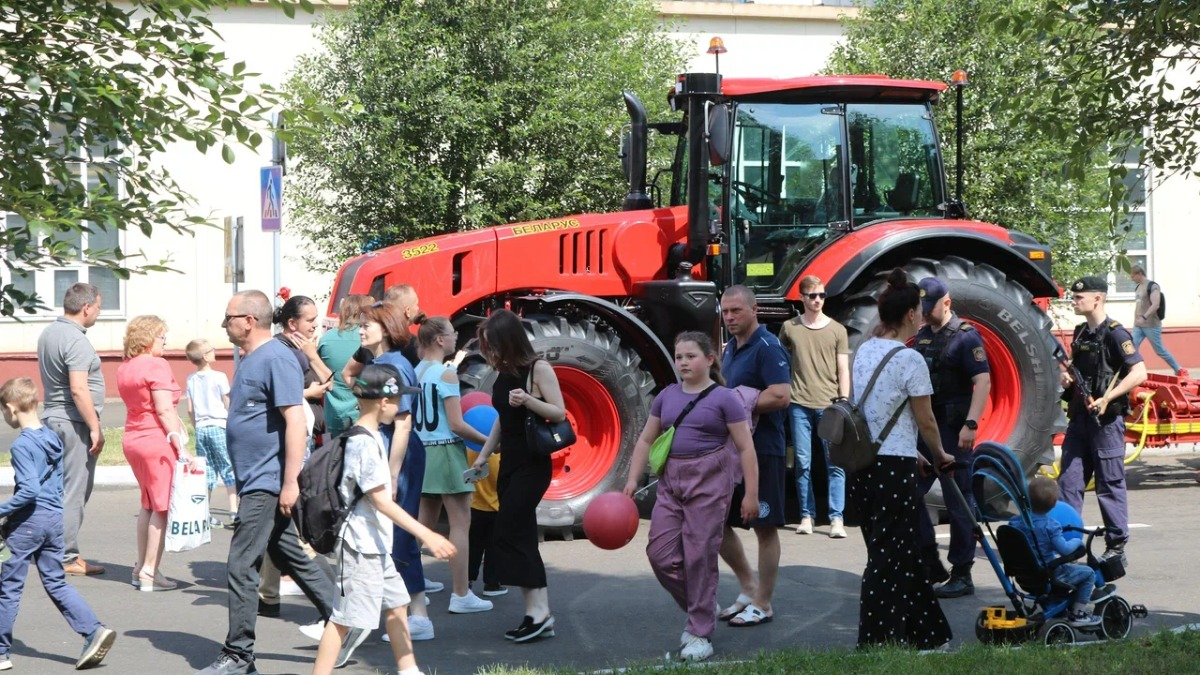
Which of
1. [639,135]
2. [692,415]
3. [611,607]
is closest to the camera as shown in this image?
[692,415]

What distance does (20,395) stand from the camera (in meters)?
6.35

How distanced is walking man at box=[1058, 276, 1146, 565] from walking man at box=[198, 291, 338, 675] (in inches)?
178

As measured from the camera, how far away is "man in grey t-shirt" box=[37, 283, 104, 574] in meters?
7.95

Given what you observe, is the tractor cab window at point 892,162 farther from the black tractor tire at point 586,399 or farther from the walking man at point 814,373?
the black tractor tire at point 586,399

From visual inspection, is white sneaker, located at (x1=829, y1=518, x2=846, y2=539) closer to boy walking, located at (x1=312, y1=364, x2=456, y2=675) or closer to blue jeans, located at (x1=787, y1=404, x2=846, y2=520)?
blue jeans, located at (x1=787, y1=404, x2=846, y2=520)

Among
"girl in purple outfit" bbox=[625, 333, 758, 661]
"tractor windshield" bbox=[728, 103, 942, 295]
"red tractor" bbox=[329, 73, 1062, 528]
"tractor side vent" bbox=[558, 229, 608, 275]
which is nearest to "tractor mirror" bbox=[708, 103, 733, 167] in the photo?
"red tractor" bbox=[329, 73, 1062, 528]

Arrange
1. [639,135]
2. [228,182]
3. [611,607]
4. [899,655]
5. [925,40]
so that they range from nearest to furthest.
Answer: [899,655] < [611,607] < [639,135] < [925,40] < [228,182]

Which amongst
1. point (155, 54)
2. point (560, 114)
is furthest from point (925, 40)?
point (155, 54)

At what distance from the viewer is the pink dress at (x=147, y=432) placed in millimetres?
7852

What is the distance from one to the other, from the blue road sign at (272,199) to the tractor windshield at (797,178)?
418cm

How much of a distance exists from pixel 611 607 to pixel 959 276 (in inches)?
160

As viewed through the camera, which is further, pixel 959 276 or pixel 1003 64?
pixel 1003 64

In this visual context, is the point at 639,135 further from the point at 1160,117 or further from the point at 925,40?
the point at 925,40

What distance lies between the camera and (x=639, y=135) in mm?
9516
